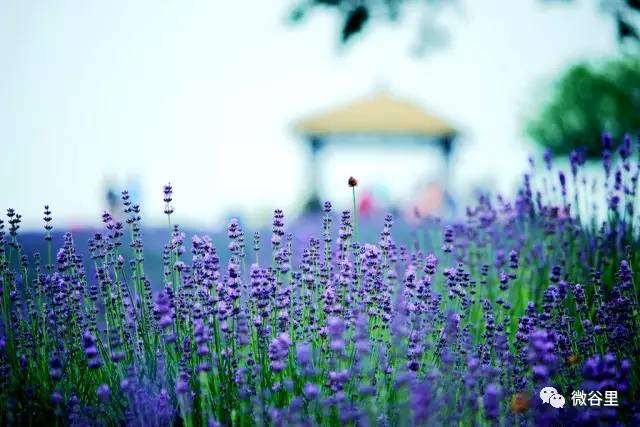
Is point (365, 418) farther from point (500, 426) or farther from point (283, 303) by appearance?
point (283, 303)

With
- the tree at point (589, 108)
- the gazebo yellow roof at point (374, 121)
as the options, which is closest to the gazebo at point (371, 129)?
the gazebo yellow roof at point (374, 121)

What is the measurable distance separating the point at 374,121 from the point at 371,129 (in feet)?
1.36

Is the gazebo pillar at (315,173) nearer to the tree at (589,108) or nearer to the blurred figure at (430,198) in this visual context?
the blurred figure at (430,198)

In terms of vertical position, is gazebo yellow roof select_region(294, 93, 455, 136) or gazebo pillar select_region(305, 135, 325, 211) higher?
gazebo yellow roof select_region(294, 93, 455, 136)

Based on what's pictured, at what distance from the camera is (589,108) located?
112 ft

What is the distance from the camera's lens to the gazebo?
54.1 ft

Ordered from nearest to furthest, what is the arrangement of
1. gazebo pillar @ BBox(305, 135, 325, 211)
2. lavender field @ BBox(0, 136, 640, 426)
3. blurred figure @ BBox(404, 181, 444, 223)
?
1. lavender field @ BBox(0, 136, 640, 426)
2. blurred figure @ BBox(404, 181, 444, 223)
3. gazebo pillar @ BBox(305, 135, 325, 211)

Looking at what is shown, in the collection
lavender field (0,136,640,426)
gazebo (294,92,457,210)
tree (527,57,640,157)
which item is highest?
tree (527,57,640,157)

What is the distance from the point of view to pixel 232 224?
122 inches

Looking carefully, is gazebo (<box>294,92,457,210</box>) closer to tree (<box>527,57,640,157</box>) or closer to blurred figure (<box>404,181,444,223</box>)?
blurred figure (<box>404,181,444,223</box>)

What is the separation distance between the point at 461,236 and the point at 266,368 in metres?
3.13

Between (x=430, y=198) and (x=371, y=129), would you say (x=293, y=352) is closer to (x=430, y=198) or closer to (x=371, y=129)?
(x=430, y=198)

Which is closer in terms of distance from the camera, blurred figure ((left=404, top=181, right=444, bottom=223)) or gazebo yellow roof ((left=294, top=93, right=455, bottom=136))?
blurred figure ((left=404, top=181, right=444, bottom=223))

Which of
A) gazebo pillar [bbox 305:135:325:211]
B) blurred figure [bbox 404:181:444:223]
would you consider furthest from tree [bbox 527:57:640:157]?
blurred figure [bbox 404:181:444:223]
